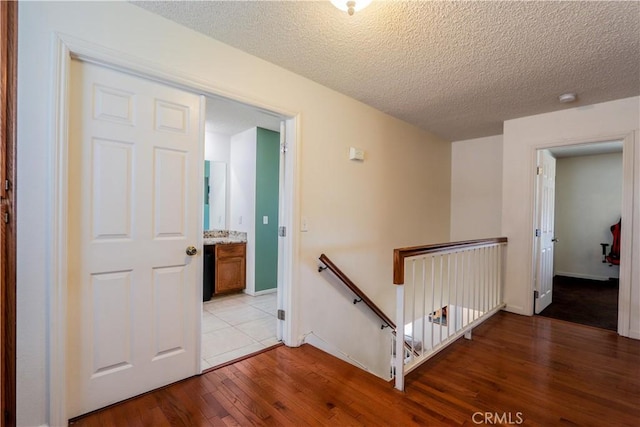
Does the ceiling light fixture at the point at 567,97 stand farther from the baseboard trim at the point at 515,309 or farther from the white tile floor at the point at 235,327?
→ the white tile floor at the point at 235,327

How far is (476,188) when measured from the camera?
4645 millimetres

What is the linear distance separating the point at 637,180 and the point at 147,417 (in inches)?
176

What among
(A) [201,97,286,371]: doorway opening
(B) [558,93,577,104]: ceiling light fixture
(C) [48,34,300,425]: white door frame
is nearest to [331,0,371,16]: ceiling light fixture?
(C) [48,34,300,425]: white door frame

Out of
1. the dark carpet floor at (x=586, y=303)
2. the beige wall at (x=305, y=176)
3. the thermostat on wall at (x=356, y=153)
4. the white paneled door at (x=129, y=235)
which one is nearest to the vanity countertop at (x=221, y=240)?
the beige wall at (x=305, y=176)

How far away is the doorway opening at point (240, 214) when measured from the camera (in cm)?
384

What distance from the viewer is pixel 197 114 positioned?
2.08m

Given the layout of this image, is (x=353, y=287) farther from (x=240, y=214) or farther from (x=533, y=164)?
(x=533, y=164)

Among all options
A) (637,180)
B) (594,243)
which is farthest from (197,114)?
(594,243)

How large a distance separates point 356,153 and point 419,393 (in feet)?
7.09

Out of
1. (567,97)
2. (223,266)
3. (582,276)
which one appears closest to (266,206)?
(223,266)

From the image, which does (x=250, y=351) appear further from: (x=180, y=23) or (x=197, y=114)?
(x=180, y=23)

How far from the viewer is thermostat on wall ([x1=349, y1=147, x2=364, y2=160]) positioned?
306cm

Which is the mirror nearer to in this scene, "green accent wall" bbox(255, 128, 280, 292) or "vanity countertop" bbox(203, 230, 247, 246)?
"vanity countertop" bbox(203, 230, 247, 246)

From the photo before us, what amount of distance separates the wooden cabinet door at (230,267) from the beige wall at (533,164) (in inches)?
138
